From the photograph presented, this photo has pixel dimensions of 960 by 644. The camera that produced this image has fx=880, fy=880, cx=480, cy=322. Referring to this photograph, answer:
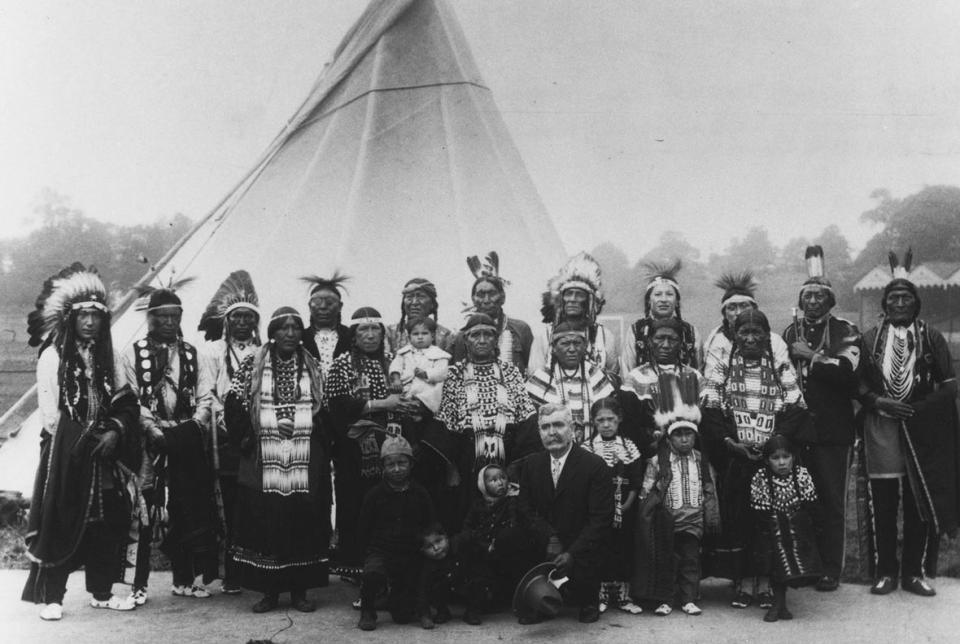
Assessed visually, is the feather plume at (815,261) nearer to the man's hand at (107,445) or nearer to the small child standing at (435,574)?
the small child standing at (435,574)

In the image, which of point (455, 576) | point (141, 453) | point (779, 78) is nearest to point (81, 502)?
point (141, 453)

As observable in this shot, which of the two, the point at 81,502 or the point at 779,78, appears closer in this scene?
the point at 81,502

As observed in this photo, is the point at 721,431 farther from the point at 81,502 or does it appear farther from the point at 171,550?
the point at 81,502

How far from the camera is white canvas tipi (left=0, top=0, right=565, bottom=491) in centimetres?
596

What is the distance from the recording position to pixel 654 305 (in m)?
4.41

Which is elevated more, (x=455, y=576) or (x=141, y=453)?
(x=141, y=453)

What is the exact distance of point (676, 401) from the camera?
13.2 ft

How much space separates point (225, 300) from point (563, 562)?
281 centimetres

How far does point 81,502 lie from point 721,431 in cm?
289

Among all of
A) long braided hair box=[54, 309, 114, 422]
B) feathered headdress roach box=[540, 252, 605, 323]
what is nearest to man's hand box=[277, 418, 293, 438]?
long braided hair box=[54, 309, 114, 422]

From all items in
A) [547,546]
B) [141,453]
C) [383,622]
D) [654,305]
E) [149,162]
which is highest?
[149,162]

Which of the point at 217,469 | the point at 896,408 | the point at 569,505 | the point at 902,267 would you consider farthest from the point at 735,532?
the point at 217,469

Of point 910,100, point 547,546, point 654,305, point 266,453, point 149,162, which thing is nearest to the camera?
point 547,546

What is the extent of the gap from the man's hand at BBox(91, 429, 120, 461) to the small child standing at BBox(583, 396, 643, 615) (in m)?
2.11
